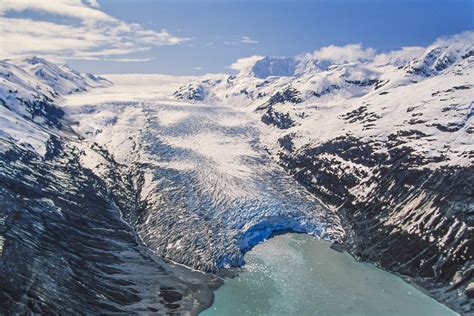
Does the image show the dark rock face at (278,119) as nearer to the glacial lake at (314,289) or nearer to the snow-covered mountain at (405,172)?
the snow-covered mountain at (405,172)

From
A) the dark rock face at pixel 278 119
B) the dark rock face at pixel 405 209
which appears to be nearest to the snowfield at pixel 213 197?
the dark rock face at pixel 405 209

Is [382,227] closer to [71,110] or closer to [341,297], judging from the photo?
[341,297]

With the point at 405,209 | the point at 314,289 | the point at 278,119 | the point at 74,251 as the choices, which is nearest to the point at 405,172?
the point at 405,209

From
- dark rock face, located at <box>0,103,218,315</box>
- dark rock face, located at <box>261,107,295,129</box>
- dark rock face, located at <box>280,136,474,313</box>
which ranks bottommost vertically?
dark rock face, located at <box>0,103,218,315</box>

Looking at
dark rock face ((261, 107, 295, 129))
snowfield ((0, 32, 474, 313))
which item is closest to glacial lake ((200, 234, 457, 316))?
snowfield ((0, 32, 474, 313))

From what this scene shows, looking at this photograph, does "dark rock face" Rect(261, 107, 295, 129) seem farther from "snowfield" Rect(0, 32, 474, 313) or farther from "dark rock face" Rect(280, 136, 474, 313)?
"dark rock face" Rect(280, 136, 474, 313)

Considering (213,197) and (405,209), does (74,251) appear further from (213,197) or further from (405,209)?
(405,209)
